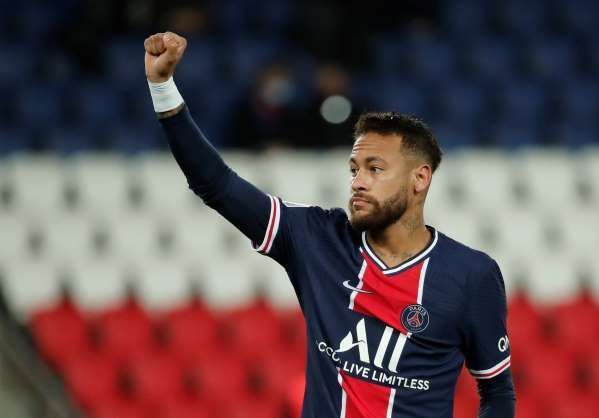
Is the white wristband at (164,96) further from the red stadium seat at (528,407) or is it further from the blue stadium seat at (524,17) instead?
the blue stadium seat at (524,17)

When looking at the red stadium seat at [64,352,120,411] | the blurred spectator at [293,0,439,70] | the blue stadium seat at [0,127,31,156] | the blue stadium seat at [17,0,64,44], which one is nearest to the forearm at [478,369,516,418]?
the red stadium seat at [64,352,120,411]

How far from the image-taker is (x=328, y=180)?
263 inches

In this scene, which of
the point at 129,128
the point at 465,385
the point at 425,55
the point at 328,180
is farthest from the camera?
the point at 425,55

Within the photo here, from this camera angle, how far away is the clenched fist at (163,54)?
238 centimetres

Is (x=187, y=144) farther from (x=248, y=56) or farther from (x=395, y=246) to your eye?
(x=248, y=56)

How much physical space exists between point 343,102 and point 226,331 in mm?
1766

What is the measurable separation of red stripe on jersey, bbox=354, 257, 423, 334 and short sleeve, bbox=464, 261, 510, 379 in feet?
0.49

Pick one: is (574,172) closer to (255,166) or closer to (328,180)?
(328,180)

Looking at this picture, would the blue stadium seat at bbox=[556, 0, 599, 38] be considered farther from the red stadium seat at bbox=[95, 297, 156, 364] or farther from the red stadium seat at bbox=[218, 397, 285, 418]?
the red stadium seat at bbox=[95, 297, 156, 364]

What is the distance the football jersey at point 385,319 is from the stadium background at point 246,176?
11.0 feet

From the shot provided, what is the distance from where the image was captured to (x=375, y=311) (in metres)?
2.62

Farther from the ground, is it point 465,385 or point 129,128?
point 129,128

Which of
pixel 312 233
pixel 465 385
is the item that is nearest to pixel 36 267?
pixel 465 385

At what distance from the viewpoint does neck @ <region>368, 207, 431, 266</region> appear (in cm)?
269
